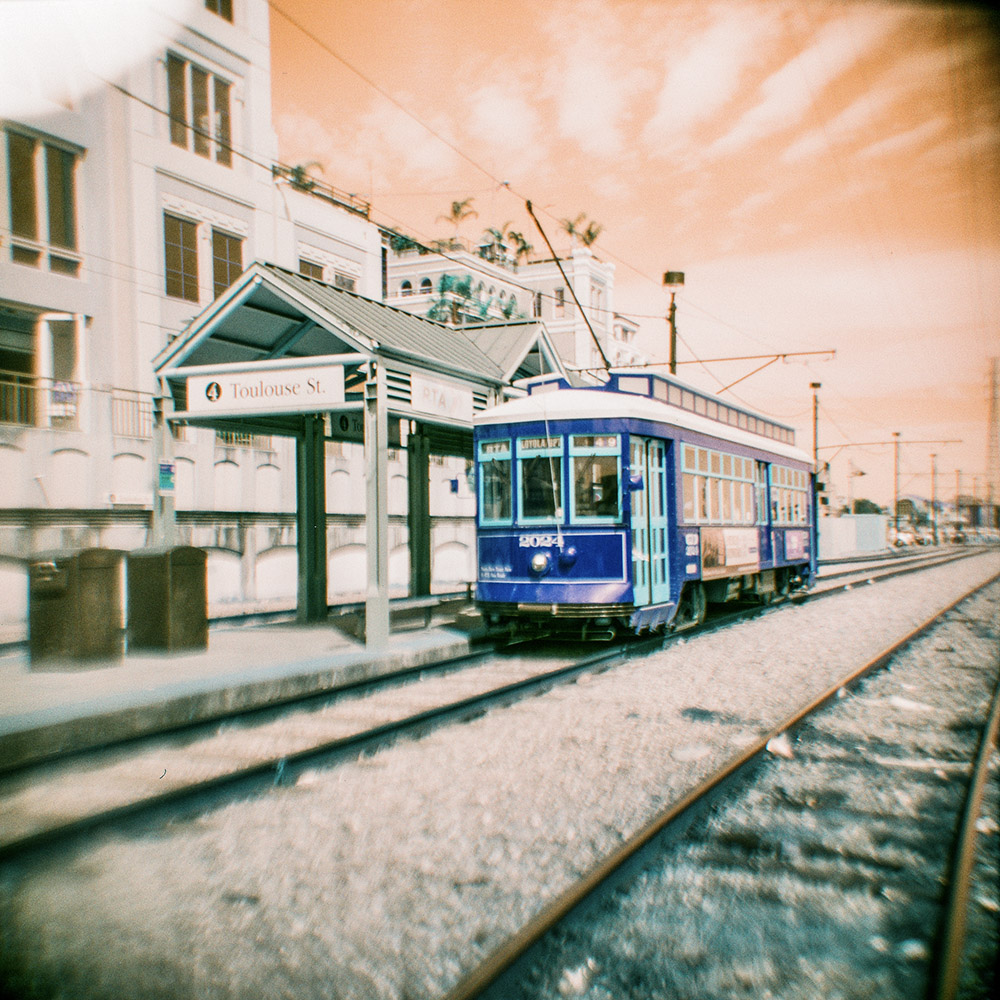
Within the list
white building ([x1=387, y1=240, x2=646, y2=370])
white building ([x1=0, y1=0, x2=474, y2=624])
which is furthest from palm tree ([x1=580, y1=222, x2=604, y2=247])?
white building ([x1=0, y1=0, x2=474, y2=624])

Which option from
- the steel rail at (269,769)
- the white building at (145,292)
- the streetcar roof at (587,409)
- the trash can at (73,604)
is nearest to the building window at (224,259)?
the white building at (145,292)

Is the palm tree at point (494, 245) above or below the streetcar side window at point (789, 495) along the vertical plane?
above

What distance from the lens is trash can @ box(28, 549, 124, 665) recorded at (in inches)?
352

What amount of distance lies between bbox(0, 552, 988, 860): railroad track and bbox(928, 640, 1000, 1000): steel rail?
12.3 ft

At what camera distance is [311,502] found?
512 inches

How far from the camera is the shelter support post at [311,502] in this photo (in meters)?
13.0

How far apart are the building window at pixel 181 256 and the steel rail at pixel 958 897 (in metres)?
18.9

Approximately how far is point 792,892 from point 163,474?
→ 9.54m

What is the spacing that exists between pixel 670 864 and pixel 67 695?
577 cm

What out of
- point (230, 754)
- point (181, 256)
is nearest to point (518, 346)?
point (230, 754)

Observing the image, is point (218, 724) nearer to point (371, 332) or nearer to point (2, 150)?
point (371, 332)

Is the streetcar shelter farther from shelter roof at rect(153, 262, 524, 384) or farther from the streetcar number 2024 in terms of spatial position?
the streetcar number 2024

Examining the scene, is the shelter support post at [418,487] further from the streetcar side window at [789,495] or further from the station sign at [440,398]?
the streetcar side window at [789,495]

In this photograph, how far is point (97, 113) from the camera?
18.4 metres
